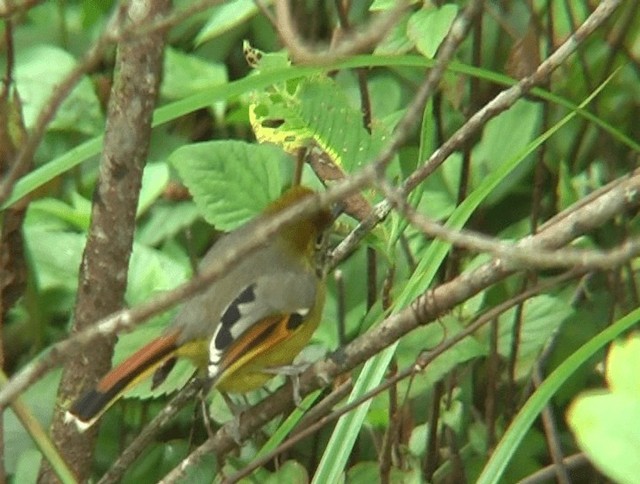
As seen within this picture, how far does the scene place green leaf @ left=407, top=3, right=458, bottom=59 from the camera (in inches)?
98.9

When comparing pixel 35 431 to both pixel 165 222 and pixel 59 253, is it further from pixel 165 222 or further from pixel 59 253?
pixel 165 222

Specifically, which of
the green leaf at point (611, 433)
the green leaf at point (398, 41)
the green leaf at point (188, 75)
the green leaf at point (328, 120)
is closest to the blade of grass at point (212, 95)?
the green leaf at point (328, 120)

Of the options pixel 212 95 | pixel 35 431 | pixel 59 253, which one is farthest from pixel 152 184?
pixel 35 431

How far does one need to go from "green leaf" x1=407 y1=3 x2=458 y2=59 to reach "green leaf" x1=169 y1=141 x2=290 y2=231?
16.9 inches

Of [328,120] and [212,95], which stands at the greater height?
[212,95]

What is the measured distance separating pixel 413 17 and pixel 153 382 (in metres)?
0.94

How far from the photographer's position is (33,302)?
3.42 meters

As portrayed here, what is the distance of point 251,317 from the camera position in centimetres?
297

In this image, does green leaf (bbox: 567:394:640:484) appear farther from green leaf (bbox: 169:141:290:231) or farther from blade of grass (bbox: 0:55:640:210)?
green leaf (bbox: 169:141:290:231)

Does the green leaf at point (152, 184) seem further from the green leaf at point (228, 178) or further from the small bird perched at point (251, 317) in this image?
the green leaf at point (228, 178)

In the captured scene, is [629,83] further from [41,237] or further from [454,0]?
[41,237]

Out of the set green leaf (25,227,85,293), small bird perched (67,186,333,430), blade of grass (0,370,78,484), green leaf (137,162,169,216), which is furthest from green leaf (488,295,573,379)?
blade of grass (0,370,78,484)

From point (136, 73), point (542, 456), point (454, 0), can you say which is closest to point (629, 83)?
point (454, 0)

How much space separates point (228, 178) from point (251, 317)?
38cm
